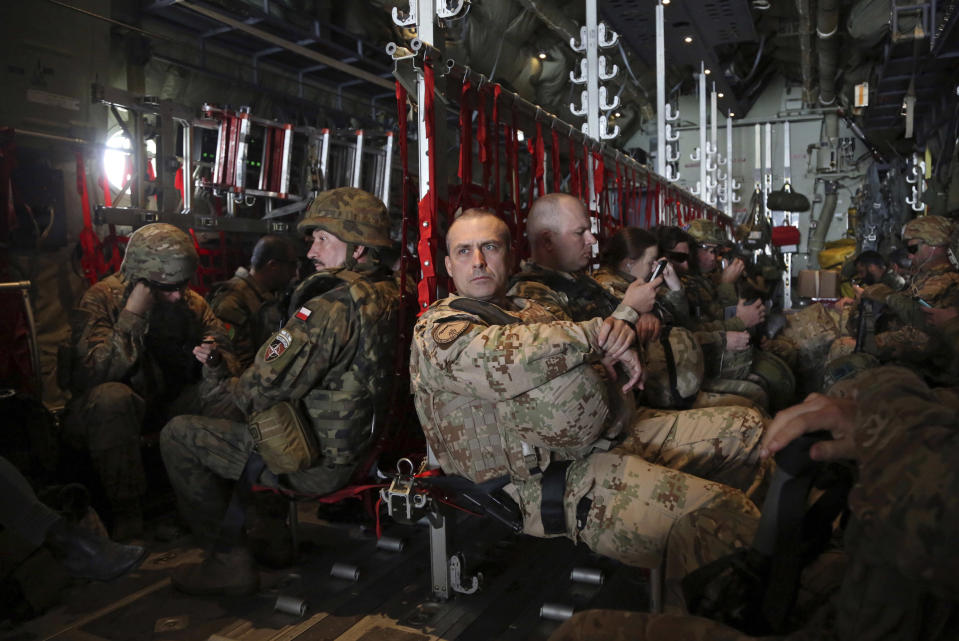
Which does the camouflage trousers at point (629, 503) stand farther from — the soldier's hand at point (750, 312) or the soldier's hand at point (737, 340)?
the soldier's hand at point (750, 312)

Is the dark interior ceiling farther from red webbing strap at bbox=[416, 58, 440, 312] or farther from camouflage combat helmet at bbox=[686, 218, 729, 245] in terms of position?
red webbing strap at bbox=[416, 58, 440, 312]

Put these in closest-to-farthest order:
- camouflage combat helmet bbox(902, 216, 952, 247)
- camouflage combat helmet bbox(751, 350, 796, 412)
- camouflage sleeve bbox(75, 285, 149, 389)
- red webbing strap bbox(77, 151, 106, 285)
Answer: camouflage sleeve bbox(75, 285, 149, 389) < camouflage combat helmet bbox(751, 350, 796, 412) < camouflage combat helmet bbox(902, 216, 952, 247) < red webbing strap bbox(77, 151, 106, 285)

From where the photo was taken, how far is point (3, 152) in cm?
407

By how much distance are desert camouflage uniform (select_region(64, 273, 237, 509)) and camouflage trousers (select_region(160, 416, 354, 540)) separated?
1.53ft

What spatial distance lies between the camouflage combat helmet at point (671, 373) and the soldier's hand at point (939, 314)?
171cm

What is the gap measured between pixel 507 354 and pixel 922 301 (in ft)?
11.9

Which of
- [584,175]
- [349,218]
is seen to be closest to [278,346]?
[349,218]

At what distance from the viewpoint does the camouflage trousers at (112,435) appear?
315cm

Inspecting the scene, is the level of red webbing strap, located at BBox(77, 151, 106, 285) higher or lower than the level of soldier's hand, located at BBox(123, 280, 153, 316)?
higher

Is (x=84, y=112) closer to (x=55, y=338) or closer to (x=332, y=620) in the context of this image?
(x=55, y=338)

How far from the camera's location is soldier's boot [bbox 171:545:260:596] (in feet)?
8.76

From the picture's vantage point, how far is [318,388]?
2.68 metres

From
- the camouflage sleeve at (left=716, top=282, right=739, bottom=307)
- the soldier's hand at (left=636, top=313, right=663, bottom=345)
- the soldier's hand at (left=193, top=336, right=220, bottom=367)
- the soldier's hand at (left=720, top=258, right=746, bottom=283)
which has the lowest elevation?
the soldier's hand at (left=193, top=336, right=220, bottom=367)

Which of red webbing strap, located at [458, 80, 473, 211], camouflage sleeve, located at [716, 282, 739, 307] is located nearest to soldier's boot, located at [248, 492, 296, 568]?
red webbing strap, located at [458, 80, 473, 211]
